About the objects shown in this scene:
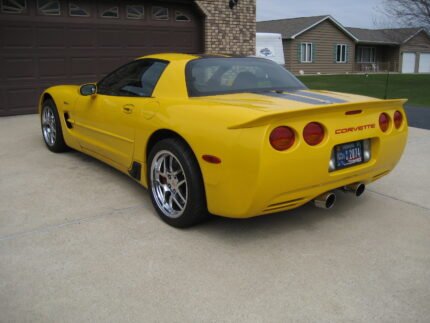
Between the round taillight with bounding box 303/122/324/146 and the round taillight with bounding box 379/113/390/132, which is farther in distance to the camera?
the round taillight with bounding box 379/113/390/132

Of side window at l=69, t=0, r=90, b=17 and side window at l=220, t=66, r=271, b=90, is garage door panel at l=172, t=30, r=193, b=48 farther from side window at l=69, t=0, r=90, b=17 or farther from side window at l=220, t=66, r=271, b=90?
side window at l=220, t=66, r=271, b=90

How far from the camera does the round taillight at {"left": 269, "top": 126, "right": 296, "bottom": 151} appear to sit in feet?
9.47

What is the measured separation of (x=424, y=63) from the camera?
4206 centimetres

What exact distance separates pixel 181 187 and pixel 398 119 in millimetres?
1900

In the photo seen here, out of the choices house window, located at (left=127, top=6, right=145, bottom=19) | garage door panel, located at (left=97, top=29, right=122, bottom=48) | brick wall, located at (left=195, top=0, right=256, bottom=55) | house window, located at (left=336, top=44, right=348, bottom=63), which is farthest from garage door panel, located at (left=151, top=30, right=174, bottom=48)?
house window, located at (left=336, top=44, right=348, bottom=63)

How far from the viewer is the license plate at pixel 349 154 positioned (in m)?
3.26

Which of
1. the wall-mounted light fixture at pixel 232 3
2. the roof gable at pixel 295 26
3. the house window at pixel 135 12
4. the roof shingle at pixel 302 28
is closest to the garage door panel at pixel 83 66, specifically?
the house window at pixel 135 12

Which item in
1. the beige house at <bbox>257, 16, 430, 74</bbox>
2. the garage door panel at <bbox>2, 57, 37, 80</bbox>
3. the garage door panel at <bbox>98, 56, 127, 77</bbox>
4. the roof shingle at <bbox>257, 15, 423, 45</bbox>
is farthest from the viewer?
the roof shingle at <bbox>257, 15, 423, 45</bbox>

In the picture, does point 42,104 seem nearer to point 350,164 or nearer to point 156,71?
point 156,71

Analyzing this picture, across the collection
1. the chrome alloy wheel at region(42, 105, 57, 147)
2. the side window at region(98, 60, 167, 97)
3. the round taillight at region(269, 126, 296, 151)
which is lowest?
the chrome alloy wheel at region(42, 105, 57, 147)

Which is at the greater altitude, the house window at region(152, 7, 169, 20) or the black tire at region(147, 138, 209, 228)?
the house window at region(152, 7, 169, 20)

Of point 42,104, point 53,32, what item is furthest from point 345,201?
point 53,32

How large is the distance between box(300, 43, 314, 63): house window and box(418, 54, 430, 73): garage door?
14.4 meters

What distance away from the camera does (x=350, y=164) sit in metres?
3.37
